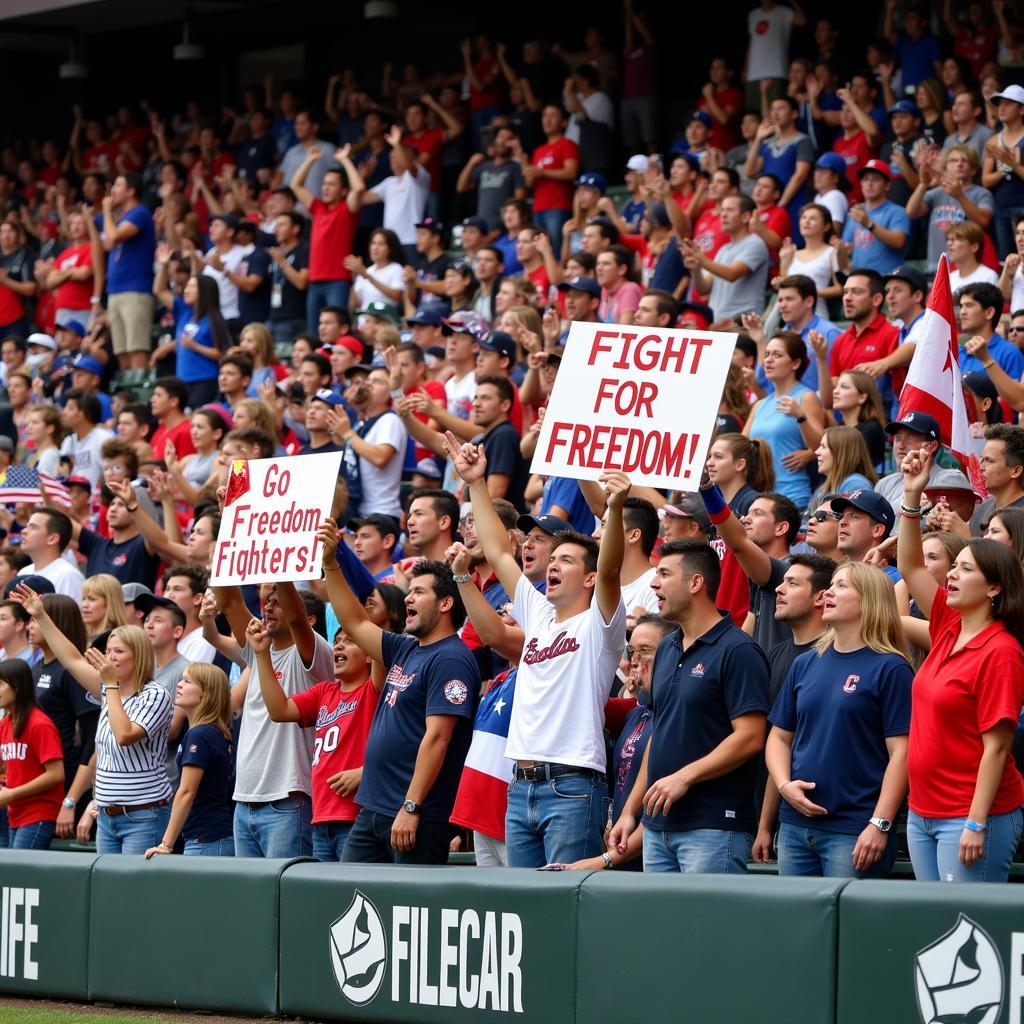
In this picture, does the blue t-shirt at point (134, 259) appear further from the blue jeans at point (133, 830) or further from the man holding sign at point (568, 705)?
the man holding sign at point (568, 705)

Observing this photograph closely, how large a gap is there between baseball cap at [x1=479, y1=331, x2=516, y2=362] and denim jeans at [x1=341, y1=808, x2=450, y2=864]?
14.2ft

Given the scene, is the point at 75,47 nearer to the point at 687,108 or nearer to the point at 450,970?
the point at 687,108

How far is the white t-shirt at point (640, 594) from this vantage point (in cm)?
864

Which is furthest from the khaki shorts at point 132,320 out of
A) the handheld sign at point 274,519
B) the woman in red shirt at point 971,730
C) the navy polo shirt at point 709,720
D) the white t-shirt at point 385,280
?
the woman in red shirt at point 971,730

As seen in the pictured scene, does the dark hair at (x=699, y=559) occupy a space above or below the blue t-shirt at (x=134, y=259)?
below

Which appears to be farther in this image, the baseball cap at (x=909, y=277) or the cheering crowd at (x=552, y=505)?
the baseball cap at (x=909, y=277)

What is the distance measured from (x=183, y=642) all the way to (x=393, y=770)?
2889mm

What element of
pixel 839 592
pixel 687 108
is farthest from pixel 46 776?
pixel 687 108

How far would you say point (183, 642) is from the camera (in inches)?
428

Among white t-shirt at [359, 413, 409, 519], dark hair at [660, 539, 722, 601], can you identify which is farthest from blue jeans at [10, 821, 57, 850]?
dark hair at [660, 539, 722, 601]

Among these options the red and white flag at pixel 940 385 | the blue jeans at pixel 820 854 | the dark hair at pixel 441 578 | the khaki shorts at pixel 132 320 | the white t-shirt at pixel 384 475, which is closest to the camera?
the blue jeans at pixel 820 854

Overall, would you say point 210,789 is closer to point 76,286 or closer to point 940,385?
point 940,385

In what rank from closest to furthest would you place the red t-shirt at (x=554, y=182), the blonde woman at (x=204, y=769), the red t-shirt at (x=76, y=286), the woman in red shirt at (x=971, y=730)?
the woman in red shirt at (x=971, y=730) → the blonde woman at (x=204, y=769) → the red t-shirt at (x=554, y=182) → the red t-shirt at (x=76, y=286)

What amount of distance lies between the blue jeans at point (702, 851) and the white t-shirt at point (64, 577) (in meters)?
5.95
